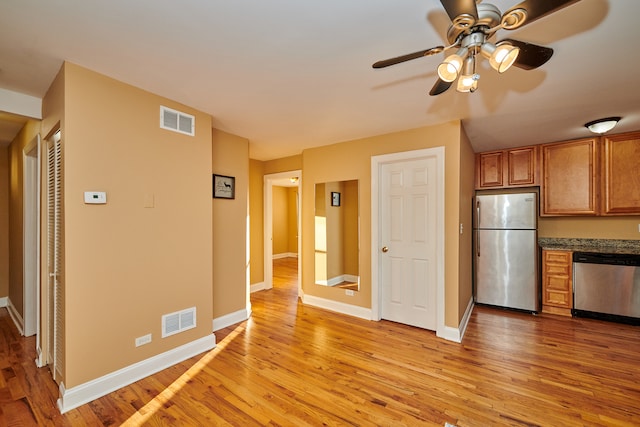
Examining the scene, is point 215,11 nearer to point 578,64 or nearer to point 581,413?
point 578,64

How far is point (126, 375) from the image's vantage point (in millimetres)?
2273

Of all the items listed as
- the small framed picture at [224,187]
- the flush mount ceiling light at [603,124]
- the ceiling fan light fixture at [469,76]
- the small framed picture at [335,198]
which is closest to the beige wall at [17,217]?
the small framed picture at [224,187]

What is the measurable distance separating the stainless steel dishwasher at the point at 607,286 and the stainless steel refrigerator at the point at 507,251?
0.48 metres

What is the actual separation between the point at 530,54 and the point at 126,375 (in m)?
3.55

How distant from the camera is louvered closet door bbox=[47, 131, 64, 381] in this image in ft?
6.98

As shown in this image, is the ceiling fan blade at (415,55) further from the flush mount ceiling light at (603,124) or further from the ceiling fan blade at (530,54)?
the flush mount ceiling light at (603,124)

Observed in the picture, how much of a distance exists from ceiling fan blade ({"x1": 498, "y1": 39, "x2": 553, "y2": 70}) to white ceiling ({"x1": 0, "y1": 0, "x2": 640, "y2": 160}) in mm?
270

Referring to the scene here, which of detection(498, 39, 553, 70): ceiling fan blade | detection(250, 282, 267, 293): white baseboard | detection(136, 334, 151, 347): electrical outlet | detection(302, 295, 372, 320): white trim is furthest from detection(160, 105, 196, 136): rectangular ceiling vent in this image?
detection(250, 282, 267, 293): white baseboard

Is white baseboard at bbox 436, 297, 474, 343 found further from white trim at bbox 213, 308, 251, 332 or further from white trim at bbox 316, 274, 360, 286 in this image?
white trim at bbox 213, 308, 251, 332

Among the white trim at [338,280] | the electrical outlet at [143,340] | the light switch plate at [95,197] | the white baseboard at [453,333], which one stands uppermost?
the light switch plate at [95,197]

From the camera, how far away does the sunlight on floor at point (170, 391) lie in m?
1.91

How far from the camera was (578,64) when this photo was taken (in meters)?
1.96

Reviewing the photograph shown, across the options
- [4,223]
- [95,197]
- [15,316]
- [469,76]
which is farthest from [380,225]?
[4,223]

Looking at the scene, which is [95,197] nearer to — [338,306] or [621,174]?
[338,306]
